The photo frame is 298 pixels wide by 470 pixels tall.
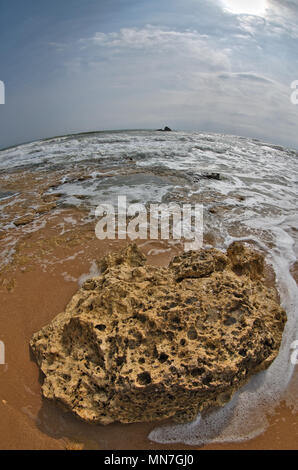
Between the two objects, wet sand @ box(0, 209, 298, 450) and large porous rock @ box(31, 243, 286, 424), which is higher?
large porous rock @ box(31, 243, 286, 424)

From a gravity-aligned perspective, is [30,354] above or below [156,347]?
below

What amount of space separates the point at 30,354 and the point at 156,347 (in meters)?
1.33

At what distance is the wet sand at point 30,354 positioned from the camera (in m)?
1.68

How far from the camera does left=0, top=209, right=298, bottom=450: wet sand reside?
168 centimetres

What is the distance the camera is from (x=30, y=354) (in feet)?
7.38

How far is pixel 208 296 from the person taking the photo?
2.12 m

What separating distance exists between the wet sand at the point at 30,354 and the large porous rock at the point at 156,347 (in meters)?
0.14

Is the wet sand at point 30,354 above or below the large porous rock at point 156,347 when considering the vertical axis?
→ below

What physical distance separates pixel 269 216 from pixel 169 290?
4694 mm

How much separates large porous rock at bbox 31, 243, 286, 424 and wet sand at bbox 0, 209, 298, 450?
14 centimetres

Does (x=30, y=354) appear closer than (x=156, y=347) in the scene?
No

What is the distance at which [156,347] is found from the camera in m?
1.80

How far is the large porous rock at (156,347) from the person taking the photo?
1.68 meters
